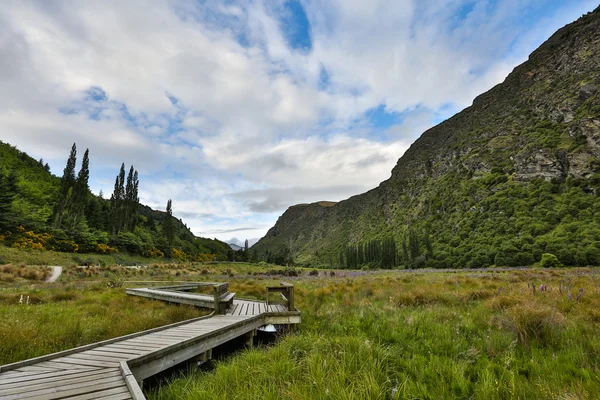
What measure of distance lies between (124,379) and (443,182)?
10776cm

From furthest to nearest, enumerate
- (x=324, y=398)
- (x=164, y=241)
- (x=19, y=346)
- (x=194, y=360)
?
1. (x=164, y=241)
2. (x=194, y=360)
3. (x=19, y=346)
4. (x=324, y=398)

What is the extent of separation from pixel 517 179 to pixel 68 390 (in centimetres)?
8471

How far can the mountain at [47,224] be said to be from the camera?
4128 centimetres

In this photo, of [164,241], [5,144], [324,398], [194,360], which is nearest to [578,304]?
[324,398]

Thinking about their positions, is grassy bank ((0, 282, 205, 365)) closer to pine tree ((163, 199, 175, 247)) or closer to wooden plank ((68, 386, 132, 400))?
wooden plank ((68, 386, 132, 400))

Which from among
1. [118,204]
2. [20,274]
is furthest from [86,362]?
[118,204]

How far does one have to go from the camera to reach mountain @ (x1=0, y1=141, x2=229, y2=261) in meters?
41.3

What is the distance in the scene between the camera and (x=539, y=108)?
8106cm

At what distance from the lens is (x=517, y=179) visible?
68375 mm

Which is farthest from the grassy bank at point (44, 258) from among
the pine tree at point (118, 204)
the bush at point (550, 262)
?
the bush at point (550, 262)

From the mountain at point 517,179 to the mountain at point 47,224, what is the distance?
→ 5649 cm

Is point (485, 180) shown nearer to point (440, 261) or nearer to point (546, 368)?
point (440, 261)

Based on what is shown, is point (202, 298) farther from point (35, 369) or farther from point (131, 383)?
point (131, 383)

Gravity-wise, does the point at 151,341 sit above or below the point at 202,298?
below
